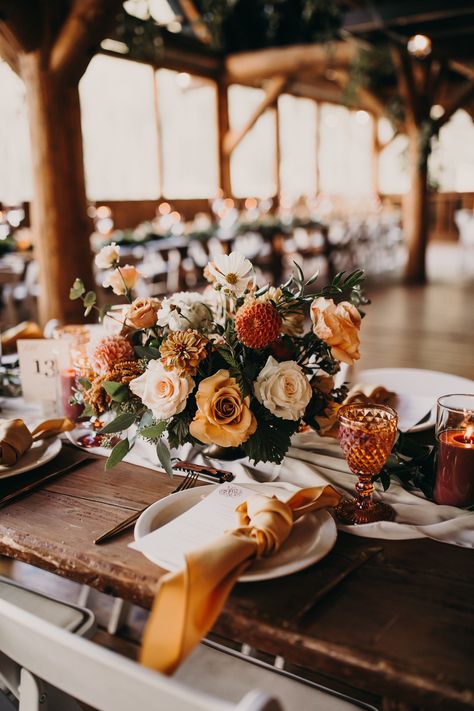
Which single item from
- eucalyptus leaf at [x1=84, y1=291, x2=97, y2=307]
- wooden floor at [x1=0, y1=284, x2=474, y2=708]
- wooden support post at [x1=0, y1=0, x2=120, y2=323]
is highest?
wooden support post at [x1=0, y1=0, x2=120, y2=323]

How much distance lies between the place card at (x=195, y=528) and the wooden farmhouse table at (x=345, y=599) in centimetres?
3

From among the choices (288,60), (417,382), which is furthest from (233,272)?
(288,60)

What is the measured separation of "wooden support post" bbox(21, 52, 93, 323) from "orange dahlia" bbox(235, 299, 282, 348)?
2.85m

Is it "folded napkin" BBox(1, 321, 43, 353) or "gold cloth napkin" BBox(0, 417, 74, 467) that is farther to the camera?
"folded napkin" BBox(1, 321, 43, 353)

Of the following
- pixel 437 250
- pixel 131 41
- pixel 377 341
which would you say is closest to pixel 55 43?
pixel 131 41

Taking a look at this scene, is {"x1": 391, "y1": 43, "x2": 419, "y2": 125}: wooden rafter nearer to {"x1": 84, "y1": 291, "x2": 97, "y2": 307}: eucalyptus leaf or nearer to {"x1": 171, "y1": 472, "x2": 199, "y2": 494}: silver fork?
{"x1": 84, "y1": 291, "x2": 97, "y2": 307}: eucalyptus leaf

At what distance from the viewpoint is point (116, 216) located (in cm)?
962

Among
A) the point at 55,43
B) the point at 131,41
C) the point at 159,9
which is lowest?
the point at 55,43

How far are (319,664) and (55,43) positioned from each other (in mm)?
3608

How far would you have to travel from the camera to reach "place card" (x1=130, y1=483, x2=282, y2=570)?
0.99m

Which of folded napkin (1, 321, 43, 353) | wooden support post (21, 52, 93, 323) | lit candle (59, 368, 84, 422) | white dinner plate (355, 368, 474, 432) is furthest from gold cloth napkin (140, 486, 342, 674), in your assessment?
wooden support post (21, 52, 93, 323)

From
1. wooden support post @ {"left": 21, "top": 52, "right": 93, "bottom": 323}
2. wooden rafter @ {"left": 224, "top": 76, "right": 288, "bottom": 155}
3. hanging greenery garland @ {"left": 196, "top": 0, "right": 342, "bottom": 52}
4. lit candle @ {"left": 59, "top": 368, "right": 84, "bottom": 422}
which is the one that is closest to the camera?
lit candle @ {"left": 59, "top": 368, "right": 84, "bottom": 422}

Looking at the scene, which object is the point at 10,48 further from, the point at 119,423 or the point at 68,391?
the point at 119,423

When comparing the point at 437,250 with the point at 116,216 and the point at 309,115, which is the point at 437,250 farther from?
the point at 116,216
